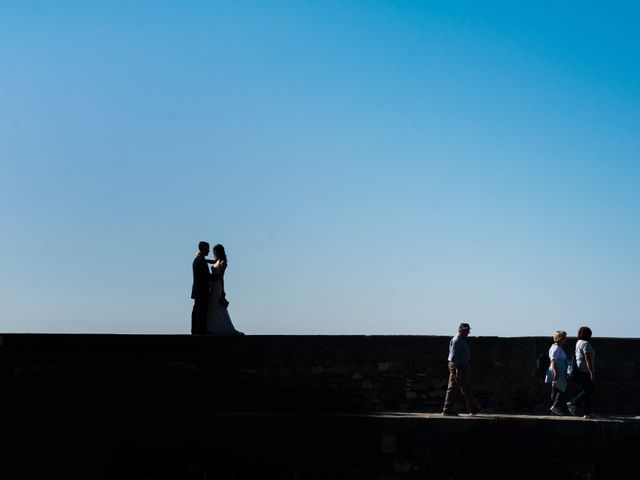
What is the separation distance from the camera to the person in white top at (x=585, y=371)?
12.2 m

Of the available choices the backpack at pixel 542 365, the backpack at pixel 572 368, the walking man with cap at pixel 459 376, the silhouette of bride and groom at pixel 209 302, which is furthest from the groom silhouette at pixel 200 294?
the backpack at pixel 572 368

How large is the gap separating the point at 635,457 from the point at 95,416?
6.81 meters

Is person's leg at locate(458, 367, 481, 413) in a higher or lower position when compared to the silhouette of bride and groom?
lower

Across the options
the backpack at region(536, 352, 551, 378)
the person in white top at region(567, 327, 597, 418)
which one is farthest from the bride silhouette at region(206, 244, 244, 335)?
the person in white top at region(567, 327, 597, 418)

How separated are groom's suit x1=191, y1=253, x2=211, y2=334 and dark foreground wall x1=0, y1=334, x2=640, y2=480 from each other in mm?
932

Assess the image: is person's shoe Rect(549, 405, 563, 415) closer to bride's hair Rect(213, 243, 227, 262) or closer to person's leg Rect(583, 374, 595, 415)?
person's leg Rect(583, 374, 595, 415)

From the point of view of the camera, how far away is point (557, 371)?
40.7 ft

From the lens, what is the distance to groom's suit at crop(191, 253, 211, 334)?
45.3 feet

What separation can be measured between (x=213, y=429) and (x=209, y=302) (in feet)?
8.95

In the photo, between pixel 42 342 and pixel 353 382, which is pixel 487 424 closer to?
pixel 353 382

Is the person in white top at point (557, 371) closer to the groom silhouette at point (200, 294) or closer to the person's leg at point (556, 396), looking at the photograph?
the person's leg at point (556, 396)

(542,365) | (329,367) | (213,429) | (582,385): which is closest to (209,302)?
(329,367)

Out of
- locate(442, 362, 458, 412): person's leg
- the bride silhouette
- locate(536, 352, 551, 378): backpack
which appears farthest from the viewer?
the bride silhouette

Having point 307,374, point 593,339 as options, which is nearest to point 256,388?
point 307,374
